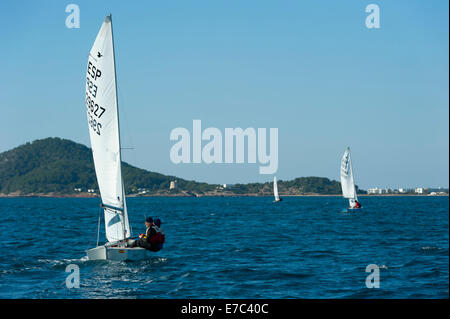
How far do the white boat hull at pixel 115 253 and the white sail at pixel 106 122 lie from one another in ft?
4.53

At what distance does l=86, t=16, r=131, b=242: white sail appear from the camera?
25.7 metres

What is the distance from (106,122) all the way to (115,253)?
6183mm

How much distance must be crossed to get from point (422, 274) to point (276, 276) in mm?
6105

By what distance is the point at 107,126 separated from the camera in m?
25.8

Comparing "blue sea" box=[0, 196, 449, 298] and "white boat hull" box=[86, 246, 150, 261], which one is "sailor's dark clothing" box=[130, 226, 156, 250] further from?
"blue sea" box=[0, 196, 449, 298]

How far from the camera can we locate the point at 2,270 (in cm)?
2444

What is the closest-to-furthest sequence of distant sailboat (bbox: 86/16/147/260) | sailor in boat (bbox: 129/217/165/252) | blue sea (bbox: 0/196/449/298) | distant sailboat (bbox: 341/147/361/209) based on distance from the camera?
blue sea (bbox: 0/196/449/298)
sailor in boat (bbox: 129/217/165/252)
distant sailboat (bbox: 86/16/147/260)
distant sailboat (bbox: 341/147/361/209)

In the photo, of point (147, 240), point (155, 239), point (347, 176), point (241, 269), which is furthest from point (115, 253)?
point (347, 176)

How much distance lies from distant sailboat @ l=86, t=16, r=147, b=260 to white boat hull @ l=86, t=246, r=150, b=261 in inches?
27.2

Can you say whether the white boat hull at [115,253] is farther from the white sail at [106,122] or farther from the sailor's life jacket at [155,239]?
the white sail at [106,122]

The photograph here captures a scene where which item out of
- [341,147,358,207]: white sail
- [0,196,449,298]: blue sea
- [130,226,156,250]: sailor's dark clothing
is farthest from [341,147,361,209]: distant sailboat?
[130,226,156,250]: sailor's dark clothing

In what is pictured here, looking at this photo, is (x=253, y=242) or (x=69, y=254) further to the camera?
(x=253, y=242)
